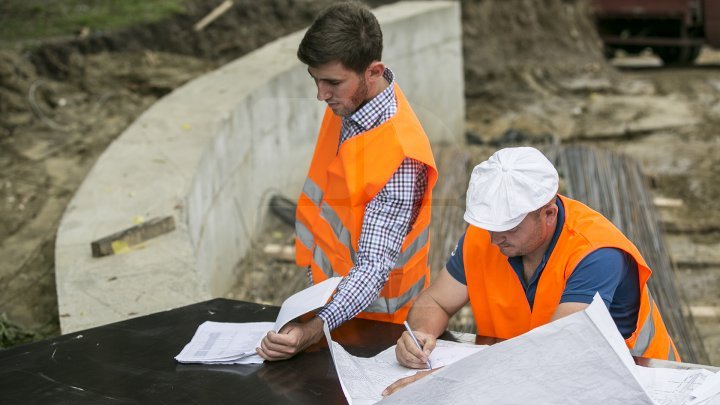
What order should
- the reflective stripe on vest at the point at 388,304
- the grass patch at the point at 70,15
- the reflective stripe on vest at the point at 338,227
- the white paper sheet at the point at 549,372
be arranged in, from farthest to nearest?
the grass patch at the point at 70,15 → the reflective stripe on vest at the point at 388,304 → the reflective stripe on vest at the point at 338,227 → the white paper sheet at the point at 549,372

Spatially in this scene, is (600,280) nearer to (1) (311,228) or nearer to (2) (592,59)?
(1) (311,228)

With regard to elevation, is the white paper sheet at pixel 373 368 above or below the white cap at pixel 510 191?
below

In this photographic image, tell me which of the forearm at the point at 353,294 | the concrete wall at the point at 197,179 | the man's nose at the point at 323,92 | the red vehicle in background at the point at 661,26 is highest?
the man's nose at the point at 323,92

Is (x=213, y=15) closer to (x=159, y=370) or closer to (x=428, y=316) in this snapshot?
(x=428, y=316)

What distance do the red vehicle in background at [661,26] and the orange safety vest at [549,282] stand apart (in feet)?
41.3

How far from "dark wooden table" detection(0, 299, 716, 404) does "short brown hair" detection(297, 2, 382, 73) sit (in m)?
0.81

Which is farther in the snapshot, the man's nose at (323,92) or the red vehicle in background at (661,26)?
the red vehicle in background at (661,26)

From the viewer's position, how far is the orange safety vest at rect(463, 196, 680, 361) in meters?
2.67

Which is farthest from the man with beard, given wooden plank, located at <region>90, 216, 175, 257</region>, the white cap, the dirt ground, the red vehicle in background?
the red vehicle in background

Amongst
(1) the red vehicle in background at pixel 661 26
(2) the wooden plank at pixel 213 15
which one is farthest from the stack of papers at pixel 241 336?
(1) the red vehicle in background at pixel 661 26

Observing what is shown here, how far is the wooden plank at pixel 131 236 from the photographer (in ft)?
14.2

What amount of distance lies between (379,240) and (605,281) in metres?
0.68

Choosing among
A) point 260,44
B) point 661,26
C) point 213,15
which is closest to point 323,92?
point 260,44

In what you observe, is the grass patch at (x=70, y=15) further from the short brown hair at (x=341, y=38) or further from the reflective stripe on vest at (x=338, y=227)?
the short brown hair at (x=341, y=38)
